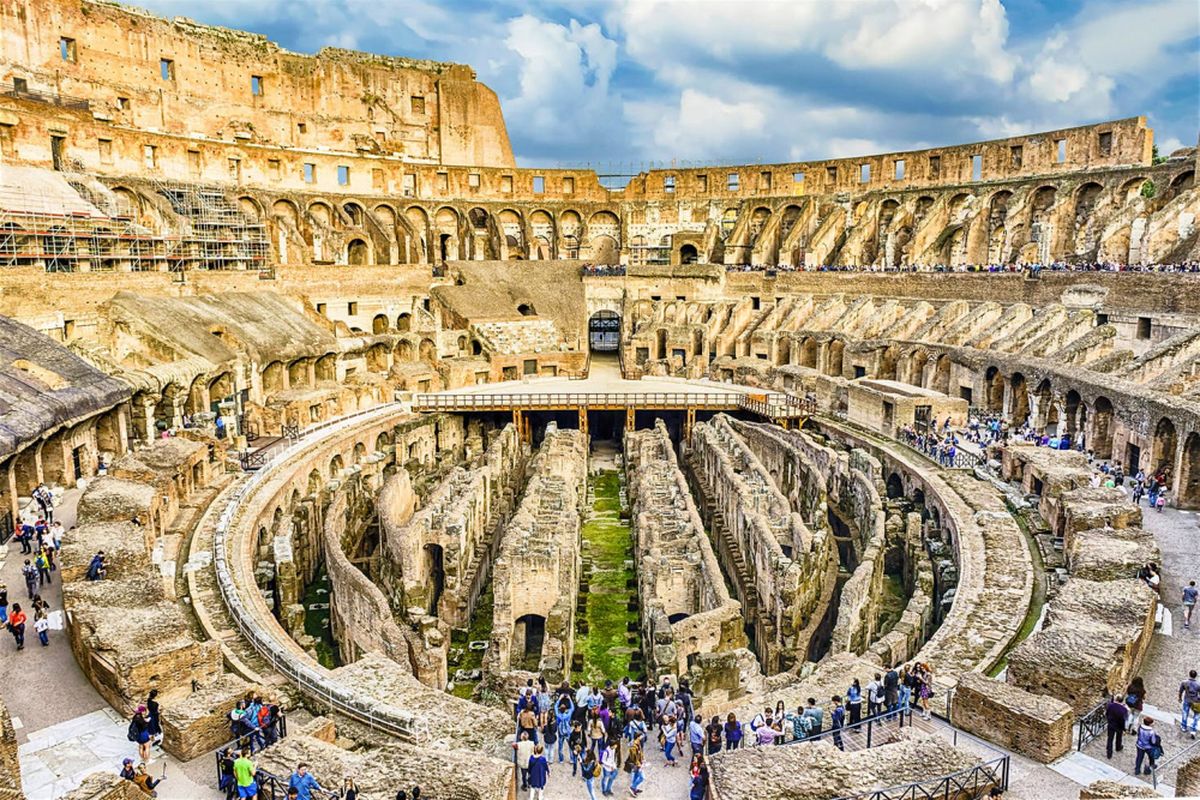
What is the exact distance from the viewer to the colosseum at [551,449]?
11656mm

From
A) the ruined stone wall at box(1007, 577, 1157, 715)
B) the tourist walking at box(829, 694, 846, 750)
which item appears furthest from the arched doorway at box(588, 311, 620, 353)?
the tourist walking at box(829, 694, 846, 750)

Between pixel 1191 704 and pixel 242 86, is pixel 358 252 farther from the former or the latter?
pixel 1191 704

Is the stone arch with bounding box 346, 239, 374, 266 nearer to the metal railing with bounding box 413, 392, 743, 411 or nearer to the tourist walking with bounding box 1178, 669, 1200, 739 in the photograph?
the metal railing with bounding box 413, 392, 743, 411

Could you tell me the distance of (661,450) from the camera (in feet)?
99.6

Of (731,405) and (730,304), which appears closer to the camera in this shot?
(731,405)

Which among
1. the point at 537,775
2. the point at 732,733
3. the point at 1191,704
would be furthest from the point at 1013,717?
the point at 537,775

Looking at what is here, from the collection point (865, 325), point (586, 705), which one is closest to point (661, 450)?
point (865, 325)

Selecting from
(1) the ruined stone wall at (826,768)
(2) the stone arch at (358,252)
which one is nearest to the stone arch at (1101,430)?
(1) the ruined stone wall at (826,768)

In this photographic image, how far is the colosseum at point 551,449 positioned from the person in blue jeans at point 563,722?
2.0 inches

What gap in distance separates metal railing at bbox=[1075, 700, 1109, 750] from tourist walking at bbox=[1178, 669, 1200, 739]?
0.98 metres

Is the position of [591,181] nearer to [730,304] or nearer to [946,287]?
[730,304]

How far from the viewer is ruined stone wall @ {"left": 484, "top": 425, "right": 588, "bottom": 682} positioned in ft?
54.6

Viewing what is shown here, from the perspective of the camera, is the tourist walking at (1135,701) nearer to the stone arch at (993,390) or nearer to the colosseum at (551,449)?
the colosseum at (551,449)

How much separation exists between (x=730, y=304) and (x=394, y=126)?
2636 cm
